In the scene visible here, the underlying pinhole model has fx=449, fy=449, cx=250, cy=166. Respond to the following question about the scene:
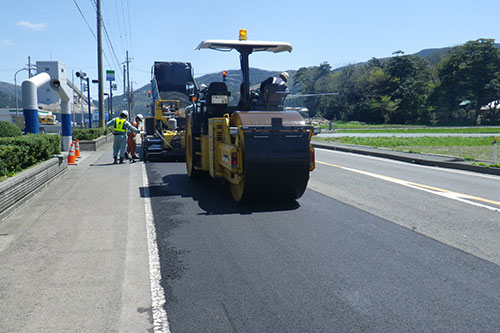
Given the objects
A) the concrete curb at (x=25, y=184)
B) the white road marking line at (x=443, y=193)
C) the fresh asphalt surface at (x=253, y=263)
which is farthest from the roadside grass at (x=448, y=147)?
the concrete curb at (x=25, y=184)

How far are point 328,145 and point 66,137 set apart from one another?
1363cm

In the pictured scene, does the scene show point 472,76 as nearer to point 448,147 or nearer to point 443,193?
point 448,147

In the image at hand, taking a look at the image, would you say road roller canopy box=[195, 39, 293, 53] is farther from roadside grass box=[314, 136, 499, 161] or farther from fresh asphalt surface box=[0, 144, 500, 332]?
roadside grass box=[314, 136, 499, 161]

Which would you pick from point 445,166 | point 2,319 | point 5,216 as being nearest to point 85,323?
point 2,319

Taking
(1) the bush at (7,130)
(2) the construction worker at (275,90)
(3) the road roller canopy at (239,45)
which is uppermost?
(3) the road roller canopy at (239,45)

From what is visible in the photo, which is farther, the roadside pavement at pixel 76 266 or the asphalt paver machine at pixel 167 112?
the asphalt paver machine at pixel 167 112

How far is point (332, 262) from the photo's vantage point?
5.15m

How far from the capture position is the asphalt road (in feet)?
12.5

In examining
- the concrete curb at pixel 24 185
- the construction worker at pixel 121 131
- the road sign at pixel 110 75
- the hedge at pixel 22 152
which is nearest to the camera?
the concrete curb at pixel 24 185

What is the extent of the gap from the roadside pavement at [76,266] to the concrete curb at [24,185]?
0.17 metres

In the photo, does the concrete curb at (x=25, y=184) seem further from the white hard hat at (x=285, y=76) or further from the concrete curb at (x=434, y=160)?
the concrete curb at (x=434, y=160)

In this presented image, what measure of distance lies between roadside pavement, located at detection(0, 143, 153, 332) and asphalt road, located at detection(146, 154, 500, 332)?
349 millimetres

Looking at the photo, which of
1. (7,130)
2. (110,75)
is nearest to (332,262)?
(7,130)

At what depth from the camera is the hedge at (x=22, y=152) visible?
8789 millimetres
